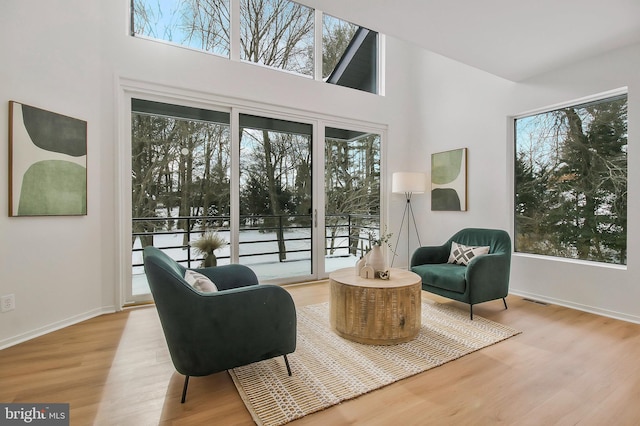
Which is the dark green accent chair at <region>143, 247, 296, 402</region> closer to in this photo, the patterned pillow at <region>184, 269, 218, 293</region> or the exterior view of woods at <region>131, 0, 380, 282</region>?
the patterned pillow at <region>184, 269, 218, 293</region>

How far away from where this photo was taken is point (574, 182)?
3.43m

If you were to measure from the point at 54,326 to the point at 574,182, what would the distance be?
5.28 metres

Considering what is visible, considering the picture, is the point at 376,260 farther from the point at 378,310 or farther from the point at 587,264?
the point at 587,264

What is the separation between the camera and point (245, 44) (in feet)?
13.1

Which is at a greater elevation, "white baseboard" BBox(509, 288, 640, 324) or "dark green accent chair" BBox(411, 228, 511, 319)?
"dark green accent chair" BBox(411, 228, 511, 319)

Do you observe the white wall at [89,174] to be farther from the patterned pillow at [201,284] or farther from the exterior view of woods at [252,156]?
the patterned pillow at [201,284]

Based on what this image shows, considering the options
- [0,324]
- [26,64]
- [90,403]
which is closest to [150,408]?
[90,403]

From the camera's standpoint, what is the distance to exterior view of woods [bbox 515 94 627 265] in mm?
3131

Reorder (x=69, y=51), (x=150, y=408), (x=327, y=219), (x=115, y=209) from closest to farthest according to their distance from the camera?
(x=150, y=408) → (x=69, y=51) → (x=115, y=209) → (x=327, y=219)

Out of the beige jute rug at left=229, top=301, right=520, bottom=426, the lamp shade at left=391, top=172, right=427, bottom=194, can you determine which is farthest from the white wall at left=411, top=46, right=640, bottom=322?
the beige jute rug at left=229, top=301, right=520, bottom=426

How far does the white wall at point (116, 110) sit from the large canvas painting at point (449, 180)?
131 millimetres

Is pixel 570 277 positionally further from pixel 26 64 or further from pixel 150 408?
pixel 26 64

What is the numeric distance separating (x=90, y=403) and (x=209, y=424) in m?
0.71

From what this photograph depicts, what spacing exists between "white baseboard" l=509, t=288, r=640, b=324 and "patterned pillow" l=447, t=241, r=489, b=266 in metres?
0.94
